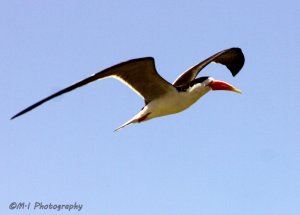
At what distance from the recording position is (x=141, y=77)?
10.8 meters

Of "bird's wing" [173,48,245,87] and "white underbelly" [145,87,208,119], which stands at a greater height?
"bird's wing" [173,48,245,87]

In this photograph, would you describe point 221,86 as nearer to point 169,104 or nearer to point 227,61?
point 169,104

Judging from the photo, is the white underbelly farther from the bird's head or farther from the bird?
the bird's head

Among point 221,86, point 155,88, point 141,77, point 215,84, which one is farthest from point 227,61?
point 141,77

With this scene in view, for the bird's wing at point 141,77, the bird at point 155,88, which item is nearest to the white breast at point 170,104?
the bird at point 155,88

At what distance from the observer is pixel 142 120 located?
1114 centimetres

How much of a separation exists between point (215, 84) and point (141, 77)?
1.74 m

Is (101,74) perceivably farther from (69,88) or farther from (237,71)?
(237,71)

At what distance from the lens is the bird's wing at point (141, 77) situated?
949 centimetres

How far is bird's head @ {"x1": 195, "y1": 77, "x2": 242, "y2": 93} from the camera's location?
37.9ft

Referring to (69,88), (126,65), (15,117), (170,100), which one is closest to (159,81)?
(170,100)

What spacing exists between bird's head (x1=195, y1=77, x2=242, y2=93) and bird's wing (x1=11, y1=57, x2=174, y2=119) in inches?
29.4

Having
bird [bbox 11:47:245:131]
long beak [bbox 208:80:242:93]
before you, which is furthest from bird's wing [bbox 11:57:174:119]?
long beak [bbox 208:80:242:93]

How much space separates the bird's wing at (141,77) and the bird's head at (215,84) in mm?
747
